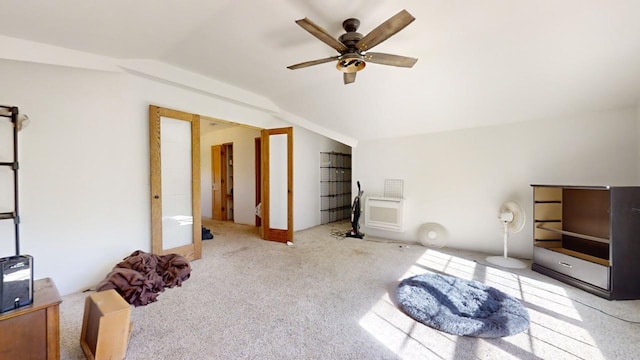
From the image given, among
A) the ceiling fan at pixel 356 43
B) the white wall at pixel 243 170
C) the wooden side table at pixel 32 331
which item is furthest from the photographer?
the white wall at pixel 243 170

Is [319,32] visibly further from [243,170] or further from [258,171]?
[243,170]

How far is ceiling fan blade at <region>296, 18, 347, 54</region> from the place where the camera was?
1817mm

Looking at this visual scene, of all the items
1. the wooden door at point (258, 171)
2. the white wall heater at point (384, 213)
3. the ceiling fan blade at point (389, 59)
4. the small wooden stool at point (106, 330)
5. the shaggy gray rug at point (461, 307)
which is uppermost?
the ceiling fan blade at point (389, 59)

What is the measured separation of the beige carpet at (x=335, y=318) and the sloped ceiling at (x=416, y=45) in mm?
2212

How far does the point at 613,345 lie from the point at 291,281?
105 inches

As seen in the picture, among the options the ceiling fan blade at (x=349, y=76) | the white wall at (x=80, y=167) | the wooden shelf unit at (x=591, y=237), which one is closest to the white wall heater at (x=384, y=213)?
the wooden shelf unit at (x=591, y=237)

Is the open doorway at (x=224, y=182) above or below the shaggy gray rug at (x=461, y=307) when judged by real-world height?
above

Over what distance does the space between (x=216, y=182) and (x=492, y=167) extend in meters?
6.46

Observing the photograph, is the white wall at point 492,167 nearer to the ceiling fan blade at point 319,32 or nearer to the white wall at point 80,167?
the ceiling fan blade at point 319,32

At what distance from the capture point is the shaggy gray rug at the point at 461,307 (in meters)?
1.98

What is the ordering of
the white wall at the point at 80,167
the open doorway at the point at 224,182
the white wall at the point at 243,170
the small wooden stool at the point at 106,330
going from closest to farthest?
the small wooden stool at the point at 106,330
the white wall at the point at 80,167
the white wall at the point at 243,170
the open doorway at the point at 224,182

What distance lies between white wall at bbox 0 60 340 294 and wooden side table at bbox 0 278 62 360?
143 cm

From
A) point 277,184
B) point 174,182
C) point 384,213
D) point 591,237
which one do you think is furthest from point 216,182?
point 591,237

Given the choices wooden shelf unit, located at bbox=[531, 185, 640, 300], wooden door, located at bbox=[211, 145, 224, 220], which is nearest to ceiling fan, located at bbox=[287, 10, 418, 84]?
wooden shelf unit, located at bbox=[531, 185, 640, 300]
